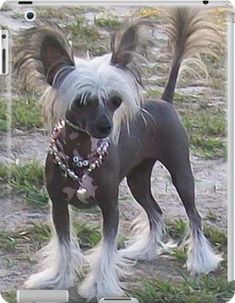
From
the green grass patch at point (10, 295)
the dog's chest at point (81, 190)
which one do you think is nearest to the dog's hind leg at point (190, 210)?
the dog's chest at point (81, 190)

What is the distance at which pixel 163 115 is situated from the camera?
1.54 meters

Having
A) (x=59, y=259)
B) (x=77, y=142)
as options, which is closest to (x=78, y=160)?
(x=77, y=142)

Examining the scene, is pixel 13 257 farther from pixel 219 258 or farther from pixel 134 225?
pixel 219 258

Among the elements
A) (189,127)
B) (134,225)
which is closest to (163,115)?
(189,127)

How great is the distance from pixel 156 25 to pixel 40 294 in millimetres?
385

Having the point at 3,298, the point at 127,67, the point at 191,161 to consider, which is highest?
the point at 127,67

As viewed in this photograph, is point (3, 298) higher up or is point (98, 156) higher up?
point (98, 156)

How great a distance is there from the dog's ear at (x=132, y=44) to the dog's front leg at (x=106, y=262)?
0.56ft

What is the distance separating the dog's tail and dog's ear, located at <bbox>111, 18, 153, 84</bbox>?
0.11ft

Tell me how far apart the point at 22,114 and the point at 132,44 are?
0.17m

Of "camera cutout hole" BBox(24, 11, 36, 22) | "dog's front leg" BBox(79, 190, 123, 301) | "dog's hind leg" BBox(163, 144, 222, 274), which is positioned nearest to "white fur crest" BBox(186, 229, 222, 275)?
"dog's hind leg" BBox(163, 144, 222, 274)

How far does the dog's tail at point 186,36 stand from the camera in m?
1.53

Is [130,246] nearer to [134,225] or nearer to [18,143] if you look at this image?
[134,225]

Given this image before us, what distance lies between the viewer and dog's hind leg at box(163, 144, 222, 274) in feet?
5.06
